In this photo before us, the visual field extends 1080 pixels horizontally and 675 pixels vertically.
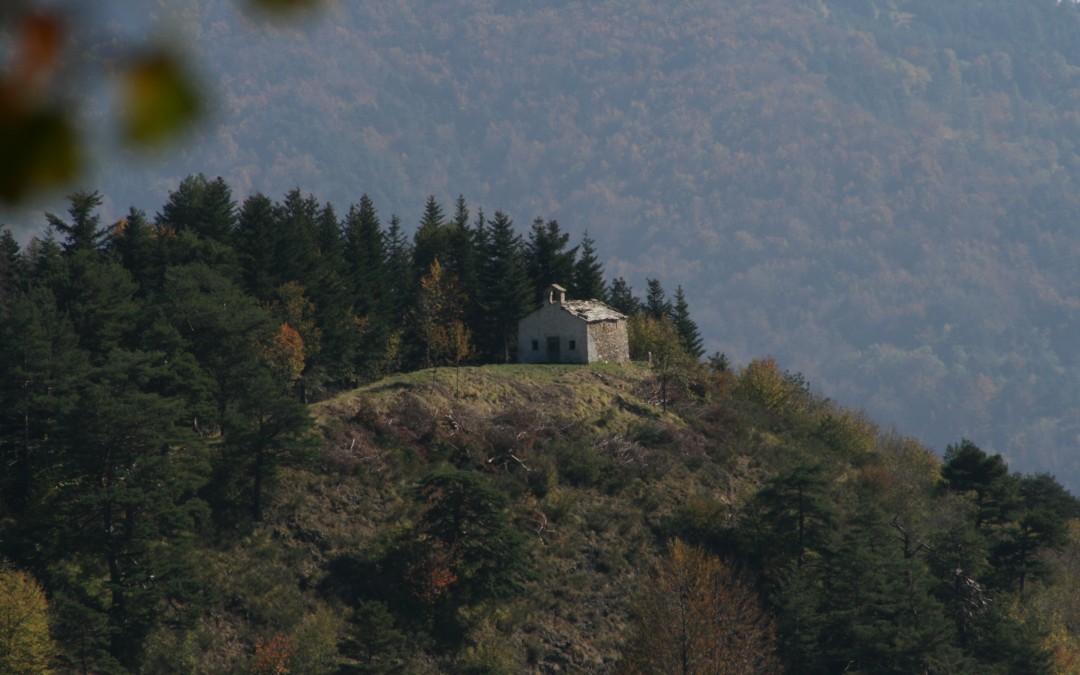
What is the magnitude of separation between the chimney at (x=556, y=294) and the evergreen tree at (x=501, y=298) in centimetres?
144

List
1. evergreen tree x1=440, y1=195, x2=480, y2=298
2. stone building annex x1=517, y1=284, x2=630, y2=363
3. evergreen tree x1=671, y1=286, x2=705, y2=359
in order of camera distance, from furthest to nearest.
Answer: evergreen tree x1=671, y1=286, x2=705, y2=359 < evergreen tree x1=440, y1=195, x2=480, y2=298 < stone building annex x1=517, y1=284, x2=630, y2=363

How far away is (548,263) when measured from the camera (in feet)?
269

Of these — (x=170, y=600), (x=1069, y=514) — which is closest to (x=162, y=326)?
(x=170, y=600)

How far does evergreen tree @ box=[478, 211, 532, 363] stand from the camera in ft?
246

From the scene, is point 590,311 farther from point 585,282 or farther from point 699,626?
point 699,626

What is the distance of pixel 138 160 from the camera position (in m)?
2.67

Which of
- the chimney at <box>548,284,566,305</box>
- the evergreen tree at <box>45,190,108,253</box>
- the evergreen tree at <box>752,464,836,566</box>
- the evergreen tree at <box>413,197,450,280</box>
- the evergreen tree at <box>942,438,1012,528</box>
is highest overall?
the evergreen tree at <box>413,197,450,280</box>

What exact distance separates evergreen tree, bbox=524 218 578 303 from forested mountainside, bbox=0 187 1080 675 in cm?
612

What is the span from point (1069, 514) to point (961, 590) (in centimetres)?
4520

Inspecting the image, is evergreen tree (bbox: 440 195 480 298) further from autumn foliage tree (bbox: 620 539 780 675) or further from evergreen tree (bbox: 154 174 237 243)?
autumn foliage tree (bbox: 620 539 780 675)

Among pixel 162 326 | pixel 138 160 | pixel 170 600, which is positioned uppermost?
pixel 162 326

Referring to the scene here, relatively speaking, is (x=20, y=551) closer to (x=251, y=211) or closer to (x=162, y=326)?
(x=162, y=326)

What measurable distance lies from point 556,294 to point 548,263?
5407mm

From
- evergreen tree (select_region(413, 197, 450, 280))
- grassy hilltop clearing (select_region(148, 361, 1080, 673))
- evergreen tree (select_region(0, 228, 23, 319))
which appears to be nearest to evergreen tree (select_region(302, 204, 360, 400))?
grassy hilltop clearing (select_region(148, 361, 1080, 673))
